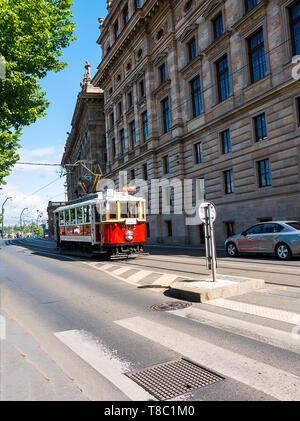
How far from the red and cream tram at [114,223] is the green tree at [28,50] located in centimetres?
521

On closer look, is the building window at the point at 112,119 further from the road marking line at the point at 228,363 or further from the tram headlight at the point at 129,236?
the road marking line at the point at 228,363

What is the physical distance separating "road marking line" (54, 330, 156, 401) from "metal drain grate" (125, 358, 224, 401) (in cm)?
10

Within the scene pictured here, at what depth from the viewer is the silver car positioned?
12.9 metres

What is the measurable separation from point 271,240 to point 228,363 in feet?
34.6

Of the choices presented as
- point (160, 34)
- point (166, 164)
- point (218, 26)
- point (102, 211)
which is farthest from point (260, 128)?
point (160, 34)

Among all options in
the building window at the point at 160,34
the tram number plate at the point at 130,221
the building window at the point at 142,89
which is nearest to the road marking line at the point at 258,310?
the tram number plate at the point at 130,221

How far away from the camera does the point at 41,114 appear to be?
16484 millimetres

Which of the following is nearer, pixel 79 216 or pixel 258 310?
pixel 258 310

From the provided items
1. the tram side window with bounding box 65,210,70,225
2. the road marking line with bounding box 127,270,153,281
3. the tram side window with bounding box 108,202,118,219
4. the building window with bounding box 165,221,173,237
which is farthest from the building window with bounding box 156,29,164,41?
the road marking line with bounding box 127,270,153,281

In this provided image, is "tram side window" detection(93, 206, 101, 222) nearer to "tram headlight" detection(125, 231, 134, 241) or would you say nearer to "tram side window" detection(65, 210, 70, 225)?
"tram headlight" detection(125, 231, 134, 241)

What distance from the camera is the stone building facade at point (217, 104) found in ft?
63.1

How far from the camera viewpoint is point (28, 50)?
47.3ft

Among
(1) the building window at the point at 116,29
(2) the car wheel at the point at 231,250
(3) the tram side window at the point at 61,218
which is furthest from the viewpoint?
(1) the building window at the point at 116,29

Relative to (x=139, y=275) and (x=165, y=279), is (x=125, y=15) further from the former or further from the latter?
(x=165, y=279)
